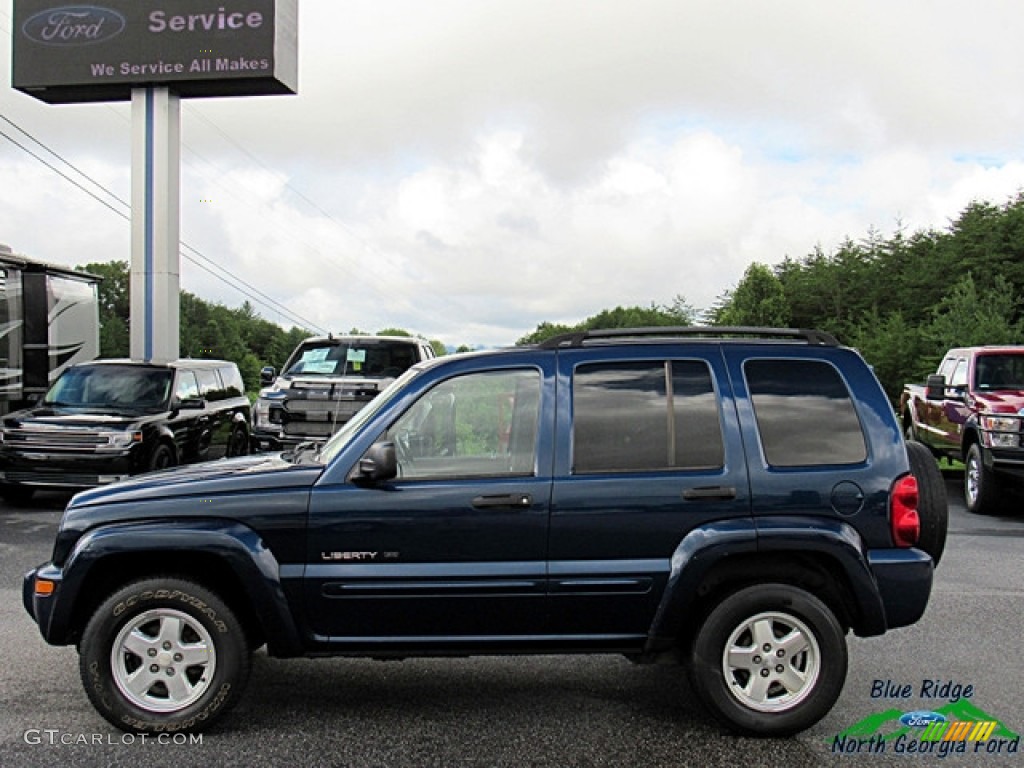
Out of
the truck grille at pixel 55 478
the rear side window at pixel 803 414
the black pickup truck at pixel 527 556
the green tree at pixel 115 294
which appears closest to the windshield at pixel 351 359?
the truck grille at pixel 55 478

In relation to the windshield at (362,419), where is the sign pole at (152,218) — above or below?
above

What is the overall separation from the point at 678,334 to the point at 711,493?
0.89m

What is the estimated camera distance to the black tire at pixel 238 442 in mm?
16531

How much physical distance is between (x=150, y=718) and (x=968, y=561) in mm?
7324

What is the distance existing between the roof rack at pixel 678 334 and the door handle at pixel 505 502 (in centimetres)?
78

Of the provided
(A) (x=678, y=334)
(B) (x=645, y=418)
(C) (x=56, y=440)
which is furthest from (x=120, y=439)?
(B) (x=645, y=418)

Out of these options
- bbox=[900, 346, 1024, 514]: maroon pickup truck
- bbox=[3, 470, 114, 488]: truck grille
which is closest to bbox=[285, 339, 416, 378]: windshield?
bbox=[3, 470, 114, 488]: truck grille

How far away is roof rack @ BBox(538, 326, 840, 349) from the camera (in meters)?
4.80

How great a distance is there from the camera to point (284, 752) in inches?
167

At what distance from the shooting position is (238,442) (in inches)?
666

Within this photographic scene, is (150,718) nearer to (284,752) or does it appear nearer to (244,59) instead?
(284,752)

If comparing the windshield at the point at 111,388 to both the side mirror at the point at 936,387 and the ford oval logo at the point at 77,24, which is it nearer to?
the ford oval logo at the point at 77,24

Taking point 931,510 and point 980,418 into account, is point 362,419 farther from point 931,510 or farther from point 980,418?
point 980,418

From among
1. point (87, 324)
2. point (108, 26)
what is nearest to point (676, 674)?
point (87, 324)
